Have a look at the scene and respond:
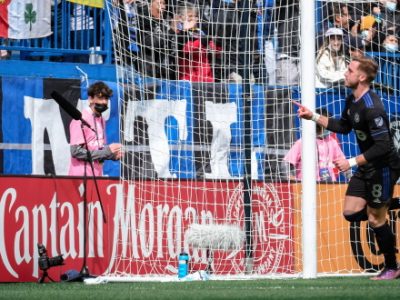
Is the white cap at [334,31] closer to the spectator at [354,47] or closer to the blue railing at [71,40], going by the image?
the spectator at [354,47]

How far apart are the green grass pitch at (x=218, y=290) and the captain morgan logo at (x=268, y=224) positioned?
132 centimetres

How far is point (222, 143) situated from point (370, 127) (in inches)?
109

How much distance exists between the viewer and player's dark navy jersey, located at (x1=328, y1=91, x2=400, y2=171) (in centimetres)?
1027

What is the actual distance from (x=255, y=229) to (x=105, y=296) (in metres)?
4.13

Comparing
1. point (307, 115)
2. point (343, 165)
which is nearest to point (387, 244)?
point (343, 165)

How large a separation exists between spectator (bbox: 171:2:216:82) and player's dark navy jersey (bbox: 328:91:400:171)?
7.69 ft

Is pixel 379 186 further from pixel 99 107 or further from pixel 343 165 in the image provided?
pixel 99 107

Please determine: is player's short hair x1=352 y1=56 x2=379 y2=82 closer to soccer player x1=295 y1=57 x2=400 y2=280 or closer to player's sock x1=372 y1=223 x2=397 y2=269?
soccer player x1=295 y1=57 x2=400 y2=280

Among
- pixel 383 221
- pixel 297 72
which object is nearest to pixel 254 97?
pixel 297 72

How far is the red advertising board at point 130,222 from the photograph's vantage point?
36.8ft

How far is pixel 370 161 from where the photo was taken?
10.3 metres

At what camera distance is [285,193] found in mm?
12352

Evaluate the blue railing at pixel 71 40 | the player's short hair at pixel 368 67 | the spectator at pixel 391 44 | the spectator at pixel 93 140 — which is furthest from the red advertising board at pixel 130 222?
the blue railing at pixel 71 40

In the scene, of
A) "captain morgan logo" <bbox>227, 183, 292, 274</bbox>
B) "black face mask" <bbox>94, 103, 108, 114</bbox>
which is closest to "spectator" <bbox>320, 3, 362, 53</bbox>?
"captain morgan logo" <bbox>227, 183, 292, 274</bbox>
